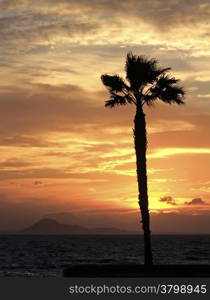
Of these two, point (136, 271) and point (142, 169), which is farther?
point (142, 169)

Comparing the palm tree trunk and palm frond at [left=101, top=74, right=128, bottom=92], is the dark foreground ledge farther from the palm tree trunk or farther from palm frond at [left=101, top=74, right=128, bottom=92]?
palm frond at [left=101, top=74, right=128, bottom=92]

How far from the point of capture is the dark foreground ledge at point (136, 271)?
120 ft

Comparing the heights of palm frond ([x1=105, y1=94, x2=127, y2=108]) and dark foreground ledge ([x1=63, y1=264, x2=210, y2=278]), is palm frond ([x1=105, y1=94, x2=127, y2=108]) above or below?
above

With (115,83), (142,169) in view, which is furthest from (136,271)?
(115,83)

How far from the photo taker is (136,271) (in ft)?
123

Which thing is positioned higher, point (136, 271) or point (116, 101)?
point (116, 101)

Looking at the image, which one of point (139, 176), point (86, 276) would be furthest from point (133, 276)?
point (139, 176)

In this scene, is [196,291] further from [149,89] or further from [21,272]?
[21,272]

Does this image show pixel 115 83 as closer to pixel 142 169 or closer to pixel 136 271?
pixel 142 169

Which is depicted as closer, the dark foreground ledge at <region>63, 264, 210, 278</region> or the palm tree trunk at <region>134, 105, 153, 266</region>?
the dark foreground ledge at <region>63, 264, 210, 278</region>

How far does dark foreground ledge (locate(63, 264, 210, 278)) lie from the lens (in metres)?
36.6

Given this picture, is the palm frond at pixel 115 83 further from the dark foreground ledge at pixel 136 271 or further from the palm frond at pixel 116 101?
the dark foreground ledge at pixel 136 271

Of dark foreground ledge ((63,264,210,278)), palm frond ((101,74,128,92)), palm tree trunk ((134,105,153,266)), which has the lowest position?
dark foreground ledge ((63,264,210,278))

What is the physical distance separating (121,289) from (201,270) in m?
8.53
